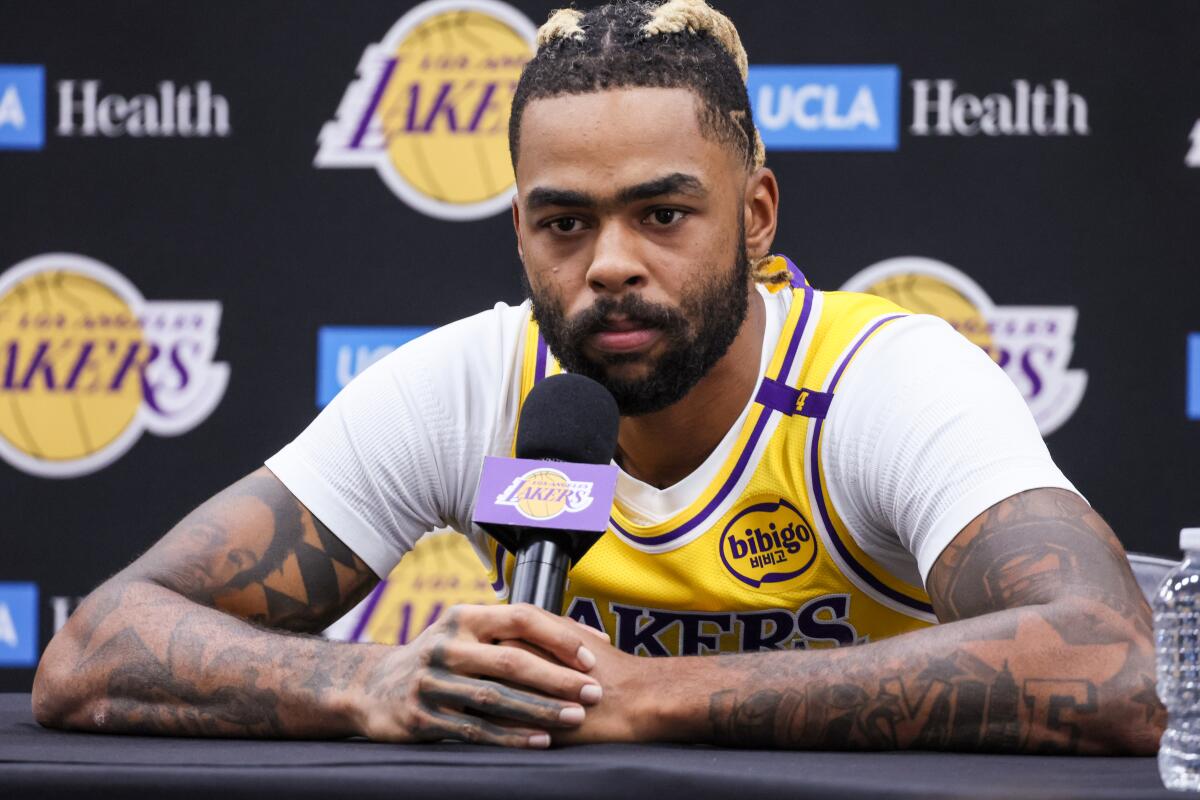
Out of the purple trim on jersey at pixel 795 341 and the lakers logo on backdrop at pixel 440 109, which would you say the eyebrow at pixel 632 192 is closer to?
the purple trim on jersey at pixel 795 341

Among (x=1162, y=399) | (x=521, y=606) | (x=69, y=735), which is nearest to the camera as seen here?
(x=521, y=606)

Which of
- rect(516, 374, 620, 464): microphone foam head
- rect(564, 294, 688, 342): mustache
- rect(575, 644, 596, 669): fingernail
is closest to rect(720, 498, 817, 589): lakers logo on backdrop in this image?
rect(564, 294, 688, 342): mustache

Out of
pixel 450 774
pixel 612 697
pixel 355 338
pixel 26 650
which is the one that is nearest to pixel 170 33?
pixel 355 338

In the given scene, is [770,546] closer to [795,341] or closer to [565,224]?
[795,341]

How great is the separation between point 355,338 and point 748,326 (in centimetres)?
113

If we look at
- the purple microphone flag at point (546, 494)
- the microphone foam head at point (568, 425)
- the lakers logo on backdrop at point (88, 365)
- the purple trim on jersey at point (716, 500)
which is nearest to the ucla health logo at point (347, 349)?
the lakers logo on backdrop at point (88, 365)

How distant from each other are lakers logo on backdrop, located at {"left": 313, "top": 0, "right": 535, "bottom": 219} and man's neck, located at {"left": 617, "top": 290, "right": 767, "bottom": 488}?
1.05 m

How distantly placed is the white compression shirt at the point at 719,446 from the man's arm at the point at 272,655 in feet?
0.25

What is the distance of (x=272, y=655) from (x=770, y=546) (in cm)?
57

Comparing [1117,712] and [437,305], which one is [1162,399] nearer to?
[437,305]

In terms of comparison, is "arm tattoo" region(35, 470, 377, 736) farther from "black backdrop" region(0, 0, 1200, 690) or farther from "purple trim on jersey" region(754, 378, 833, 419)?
"black backdrop" region(0, 0, 1200, 690)

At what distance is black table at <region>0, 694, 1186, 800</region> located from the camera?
2.98 ft

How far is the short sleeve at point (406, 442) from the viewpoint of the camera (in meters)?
1.71

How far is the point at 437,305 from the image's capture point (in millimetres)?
2662
